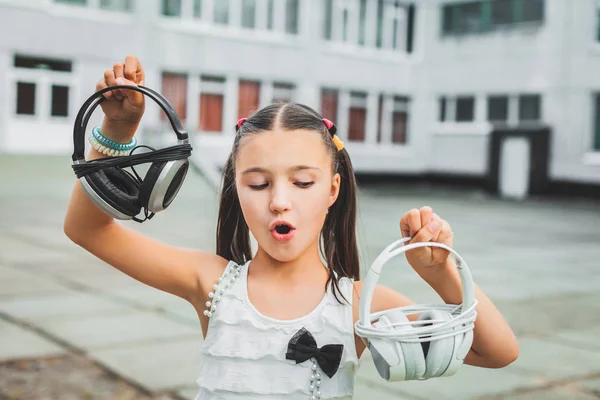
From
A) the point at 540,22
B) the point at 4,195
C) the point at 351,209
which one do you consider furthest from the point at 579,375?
the point at 540,22

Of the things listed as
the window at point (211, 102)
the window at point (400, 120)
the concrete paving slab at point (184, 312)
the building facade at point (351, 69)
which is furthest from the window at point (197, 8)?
the concrete paving slab at point (184, 312)

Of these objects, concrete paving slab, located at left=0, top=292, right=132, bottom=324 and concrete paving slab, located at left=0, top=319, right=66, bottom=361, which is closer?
concrete paving slab, located at left=0, top=319, right=66, bottom=361

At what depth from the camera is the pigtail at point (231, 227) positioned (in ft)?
7.03

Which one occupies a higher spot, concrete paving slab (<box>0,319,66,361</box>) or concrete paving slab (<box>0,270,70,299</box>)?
concrete paving slab (<box>0,270,70,299</box>)

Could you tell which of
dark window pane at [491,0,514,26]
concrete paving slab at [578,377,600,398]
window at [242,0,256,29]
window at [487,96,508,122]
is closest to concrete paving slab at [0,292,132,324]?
concrete paving slab at [578,377,600,398]

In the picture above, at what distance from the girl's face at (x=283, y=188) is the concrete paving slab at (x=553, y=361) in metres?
2.64

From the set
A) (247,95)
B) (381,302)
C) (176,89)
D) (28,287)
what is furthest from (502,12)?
(381,302)

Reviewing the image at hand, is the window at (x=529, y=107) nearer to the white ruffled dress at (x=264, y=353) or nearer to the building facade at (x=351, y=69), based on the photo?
the building facade at (x=351, y=69)

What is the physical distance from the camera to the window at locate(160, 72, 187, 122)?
73.5 feet

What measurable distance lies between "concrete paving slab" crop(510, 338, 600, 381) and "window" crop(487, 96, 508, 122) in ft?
69.2

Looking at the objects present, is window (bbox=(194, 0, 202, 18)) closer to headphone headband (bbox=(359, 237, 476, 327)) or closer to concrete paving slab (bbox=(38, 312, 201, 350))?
concrete paving slab (bbox=(38, 312, 201, 350))

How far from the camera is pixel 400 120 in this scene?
1105 inches

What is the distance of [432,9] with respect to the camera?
2722 cm

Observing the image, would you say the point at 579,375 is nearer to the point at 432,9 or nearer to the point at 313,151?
the point at 313,151
